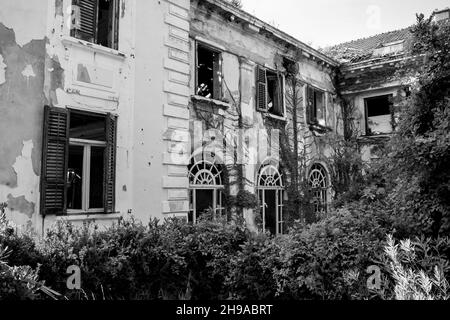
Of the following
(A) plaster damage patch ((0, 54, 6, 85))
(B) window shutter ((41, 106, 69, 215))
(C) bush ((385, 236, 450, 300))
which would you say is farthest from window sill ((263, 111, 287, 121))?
(C) bush ((385, 236, 450, 300))

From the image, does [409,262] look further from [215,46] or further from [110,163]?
[215,46]

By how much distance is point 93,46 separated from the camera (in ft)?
25.7

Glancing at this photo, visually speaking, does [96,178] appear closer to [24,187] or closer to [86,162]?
[86,162]

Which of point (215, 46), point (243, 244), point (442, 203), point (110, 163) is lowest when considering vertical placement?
point (243, 244)

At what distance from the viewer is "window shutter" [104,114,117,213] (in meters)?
7.77

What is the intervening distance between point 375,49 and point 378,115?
3.27 m

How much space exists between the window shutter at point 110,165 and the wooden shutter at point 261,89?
559 centimetres

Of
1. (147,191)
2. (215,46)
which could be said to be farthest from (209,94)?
(147,191)

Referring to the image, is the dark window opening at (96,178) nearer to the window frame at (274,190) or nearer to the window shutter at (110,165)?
the window shutter at (110,165)

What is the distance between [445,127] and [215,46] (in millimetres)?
7830

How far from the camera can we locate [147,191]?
28.2 ft

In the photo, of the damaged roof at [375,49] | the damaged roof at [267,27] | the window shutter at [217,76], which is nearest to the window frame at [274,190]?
the window shutter at [217,76]

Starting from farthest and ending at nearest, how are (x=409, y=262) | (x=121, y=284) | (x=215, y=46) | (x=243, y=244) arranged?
1. (x=215, y=46)
2. (x=243, y=244)
3. (x=121, y=284)
4. (x=409, y=262)

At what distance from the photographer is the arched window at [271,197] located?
12350 mm
